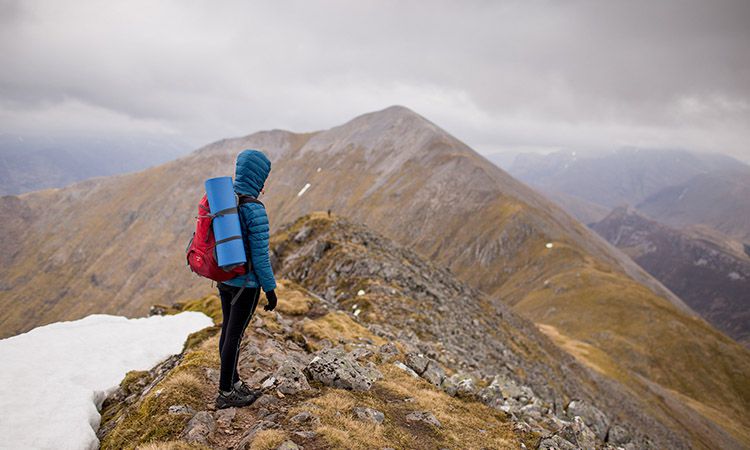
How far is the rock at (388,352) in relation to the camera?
618 inches

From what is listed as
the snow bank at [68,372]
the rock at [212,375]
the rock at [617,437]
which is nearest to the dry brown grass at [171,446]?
the snow bank at [68,372]

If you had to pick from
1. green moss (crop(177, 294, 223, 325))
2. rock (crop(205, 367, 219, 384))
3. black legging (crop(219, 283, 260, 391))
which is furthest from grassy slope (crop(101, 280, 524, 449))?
green moss (crop(177, 294, 223, 325))

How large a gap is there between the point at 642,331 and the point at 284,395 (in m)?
109

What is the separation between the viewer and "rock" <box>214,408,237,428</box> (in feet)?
27.0

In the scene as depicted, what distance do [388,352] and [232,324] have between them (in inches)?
377

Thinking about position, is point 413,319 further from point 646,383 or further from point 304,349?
point 646,383

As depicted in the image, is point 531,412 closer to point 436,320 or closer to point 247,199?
point 247,199

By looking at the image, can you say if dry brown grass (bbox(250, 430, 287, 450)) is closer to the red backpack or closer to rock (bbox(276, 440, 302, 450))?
rock (bbox(276, 440, 302, 450))

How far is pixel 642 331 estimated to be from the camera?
307ft

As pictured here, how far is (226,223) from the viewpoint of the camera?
7.81 m

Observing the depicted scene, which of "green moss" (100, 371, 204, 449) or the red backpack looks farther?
the red backpack

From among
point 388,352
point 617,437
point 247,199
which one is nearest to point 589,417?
point 617,437

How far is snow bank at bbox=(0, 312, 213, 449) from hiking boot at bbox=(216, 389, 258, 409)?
2700mm

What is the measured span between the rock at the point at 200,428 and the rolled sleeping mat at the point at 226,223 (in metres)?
3.18
